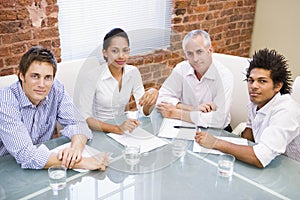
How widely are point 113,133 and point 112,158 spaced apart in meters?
0.21

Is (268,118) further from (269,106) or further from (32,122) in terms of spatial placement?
(32,122)

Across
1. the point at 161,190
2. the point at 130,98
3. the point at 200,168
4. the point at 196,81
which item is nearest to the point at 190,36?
the point at 196,81

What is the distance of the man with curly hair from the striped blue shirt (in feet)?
2.14

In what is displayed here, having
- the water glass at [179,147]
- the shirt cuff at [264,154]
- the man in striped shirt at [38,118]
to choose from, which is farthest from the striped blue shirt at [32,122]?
the shirt cuff at [264,154]

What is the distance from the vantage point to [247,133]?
6.35ft

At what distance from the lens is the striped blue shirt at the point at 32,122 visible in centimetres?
146

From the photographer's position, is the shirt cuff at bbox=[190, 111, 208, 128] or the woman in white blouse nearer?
the woman in white blouse

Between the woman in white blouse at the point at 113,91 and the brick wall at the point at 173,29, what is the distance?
56 millimetres

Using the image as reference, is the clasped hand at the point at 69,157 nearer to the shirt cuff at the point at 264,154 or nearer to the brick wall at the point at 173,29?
the brick wall at the point at 173,29

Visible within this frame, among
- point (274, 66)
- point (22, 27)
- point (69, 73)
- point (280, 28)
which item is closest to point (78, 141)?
point (69, 73)

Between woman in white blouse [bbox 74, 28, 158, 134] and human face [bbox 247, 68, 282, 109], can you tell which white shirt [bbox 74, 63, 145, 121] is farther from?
human face [bbox 247, 68, 282, 109]

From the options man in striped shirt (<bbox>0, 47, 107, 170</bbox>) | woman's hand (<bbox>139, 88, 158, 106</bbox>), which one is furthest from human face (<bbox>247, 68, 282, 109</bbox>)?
man in striped shirt (<bbox>0, 47, 107, 170</bbox>)

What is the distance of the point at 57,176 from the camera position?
135 centimetres

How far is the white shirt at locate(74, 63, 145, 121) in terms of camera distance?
159 centimetres
